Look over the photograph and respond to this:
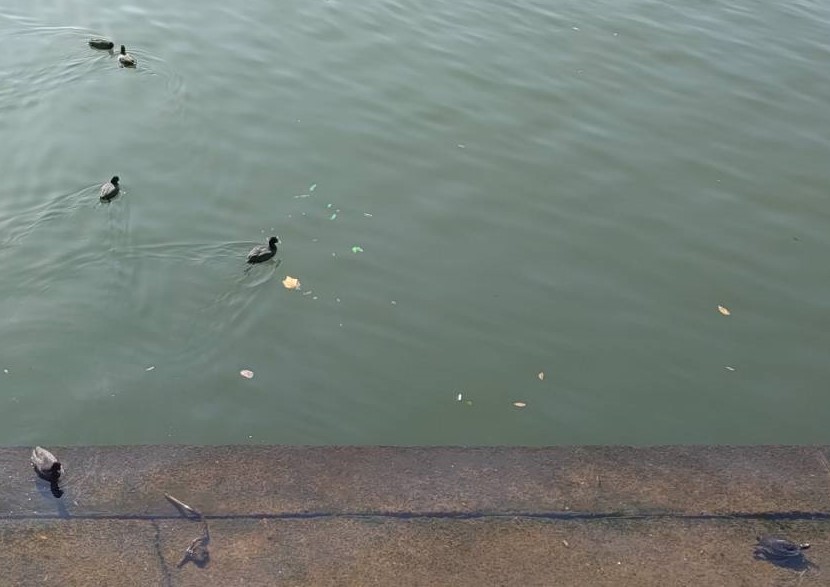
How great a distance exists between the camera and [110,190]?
29.0 ft

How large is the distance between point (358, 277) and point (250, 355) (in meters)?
1.28

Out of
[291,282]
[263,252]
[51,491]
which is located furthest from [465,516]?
[263,252]

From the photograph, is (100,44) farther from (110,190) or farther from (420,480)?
(420,480)

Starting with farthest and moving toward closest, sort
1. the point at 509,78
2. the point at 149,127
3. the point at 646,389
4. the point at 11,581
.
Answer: the point at 509,78 → the point at 149,127 → the point at 646,389 → the point at 11,581

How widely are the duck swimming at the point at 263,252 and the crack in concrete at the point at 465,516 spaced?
307 centimetres

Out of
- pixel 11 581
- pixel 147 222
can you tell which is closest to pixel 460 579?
pixel 11 581

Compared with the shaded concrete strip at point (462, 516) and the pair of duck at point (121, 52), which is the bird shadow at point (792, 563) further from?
the pair of duck at point (121, 52)

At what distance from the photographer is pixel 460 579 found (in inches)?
208

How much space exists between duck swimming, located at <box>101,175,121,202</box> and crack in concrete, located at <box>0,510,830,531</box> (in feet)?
13.1

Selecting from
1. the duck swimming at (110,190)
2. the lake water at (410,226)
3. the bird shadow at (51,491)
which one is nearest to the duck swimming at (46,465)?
the bird shadow at (51,491)

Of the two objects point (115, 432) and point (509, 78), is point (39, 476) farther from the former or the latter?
point (509, 78)

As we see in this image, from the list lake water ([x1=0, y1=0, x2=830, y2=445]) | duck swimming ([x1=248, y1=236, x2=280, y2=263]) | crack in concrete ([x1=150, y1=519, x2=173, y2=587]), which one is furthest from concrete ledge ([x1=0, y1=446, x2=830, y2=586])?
duck swimming ([x1=248, y1=236, x2=280, y2=263])

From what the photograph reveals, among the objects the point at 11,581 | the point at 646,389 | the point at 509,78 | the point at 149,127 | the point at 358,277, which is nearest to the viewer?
the point at 11,581

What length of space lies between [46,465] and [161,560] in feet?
2.92
